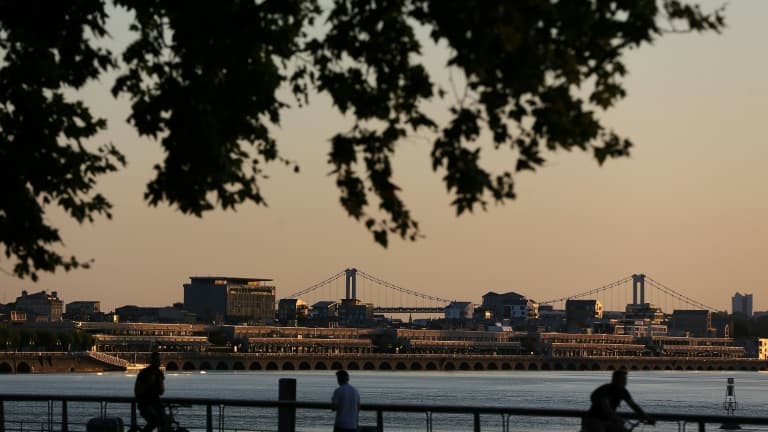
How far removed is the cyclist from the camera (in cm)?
2286

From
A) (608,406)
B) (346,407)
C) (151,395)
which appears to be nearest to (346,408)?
(346,407)

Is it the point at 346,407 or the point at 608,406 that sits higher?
the point at 608,406

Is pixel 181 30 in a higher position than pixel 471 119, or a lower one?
higher

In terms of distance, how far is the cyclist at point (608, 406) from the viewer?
2286 cm

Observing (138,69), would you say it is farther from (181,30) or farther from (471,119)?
(471,119)

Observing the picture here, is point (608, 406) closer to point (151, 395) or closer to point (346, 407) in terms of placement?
point (346, 407)

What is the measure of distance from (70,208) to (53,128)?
1.09 m

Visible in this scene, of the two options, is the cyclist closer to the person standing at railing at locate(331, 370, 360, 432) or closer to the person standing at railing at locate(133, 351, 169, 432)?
the person standing at railing at locate(331, 370, 360, 432)

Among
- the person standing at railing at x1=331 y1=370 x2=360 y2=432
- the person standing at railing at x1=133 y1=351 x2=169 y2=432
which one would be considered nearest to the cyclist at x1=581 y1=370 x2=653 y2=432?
the person standing at railing at x1=331 y1=370 x2=360 y2=432

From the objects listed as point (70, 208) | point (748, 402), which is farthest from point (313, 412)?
point (70, 208)

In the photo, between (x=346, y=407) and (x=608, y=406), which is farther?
(x=346, y=407)

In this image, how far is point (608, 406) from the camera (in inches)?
901

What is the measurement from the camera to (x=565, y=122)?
58.1ft

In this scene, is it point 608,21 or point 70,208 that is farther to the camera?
point 70,208
